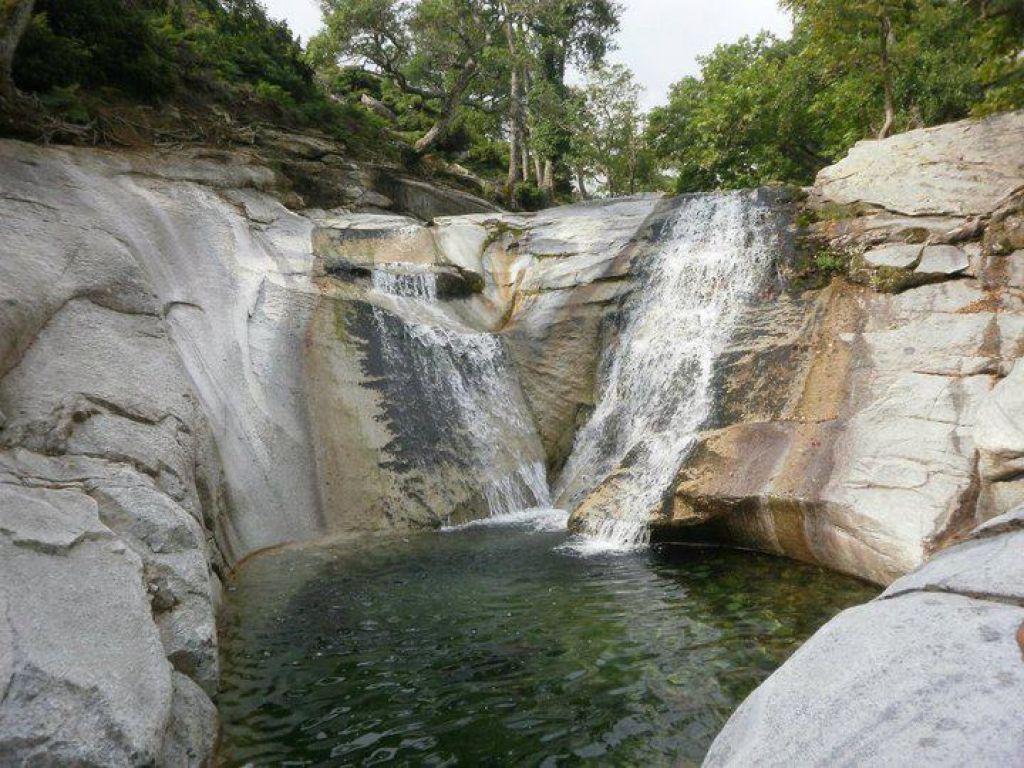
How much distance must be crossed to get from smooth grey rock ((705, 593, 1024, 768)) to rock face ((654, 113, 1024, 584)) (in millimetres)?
4927

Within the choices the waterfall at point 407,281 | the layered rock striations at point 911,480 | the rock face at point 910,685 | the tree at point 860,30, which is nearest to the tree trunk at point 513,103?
the tree at point 860,30

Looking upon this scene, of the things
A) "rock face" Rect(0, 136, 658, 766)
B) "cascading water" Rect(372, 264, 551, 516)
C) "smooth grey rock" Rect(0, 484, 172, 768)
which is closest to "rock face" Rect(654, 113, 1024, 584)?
"cascading water" Rect(372, 264, 551, 516)

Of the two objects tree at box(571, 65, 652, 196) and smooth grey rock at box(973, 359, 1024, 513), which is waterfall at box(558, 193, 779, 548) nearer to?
smooth grey rock at box(973, 359, 1024, 513)

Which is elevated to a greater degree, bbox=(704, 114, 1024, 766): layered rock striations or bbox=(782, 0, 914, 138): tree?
bbox=(782, 0, 914, 138): tree

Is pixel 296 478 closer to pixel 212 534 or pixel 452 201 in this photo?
pixel 212 534

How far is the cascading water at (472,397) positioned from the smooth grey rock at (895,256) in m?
7.45

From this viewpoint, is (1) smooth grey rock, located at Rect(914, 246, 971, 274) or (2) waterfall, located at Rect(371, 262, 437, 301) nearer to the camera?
(1) smooth grey rock, located at Rect(914, 246, 971, 274)

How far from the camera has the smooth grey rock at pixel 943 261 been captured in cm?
1193

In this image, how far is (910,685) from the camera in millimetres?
2715

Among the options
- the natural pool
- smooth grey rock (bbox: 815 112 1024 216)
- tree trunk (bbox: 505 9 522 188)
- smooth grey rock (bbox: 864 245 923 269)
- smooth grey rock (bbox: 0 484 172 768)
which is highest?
tree trunk (bbox: 505 9 522 188)

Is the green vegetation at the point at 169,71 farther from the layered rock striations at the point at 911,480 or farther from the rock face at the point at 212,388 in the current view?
the layered rock striations at the point at 911,480

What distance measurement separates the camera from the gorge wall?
16.4ft

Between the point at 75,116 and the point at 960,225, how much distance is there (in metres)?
17.1

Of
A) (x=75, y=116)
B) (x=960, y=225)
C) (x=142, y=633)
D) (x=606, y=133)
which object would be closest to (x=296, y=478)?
(x=142, y=633)
